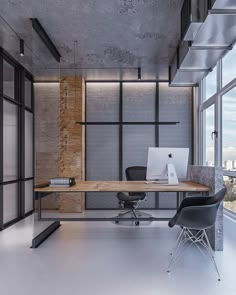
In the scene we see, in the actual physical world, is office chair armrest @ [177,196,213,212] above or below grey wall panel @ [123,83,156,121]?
below

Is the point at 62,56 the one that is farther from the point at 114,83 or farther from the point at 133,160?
the point at 133,160

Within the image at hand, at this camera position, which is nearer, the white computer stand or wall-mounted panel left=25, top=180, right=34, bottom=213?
the white computer stand

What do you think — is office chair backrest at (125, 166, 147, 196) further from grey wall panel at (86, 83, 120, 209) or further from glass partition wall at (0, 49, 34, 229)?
glass partition wall at (0, 49, 34, 229)

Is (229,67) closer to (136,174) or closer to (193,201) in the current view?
(193,201)

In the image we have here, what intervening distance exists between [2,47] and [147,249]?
4.15m

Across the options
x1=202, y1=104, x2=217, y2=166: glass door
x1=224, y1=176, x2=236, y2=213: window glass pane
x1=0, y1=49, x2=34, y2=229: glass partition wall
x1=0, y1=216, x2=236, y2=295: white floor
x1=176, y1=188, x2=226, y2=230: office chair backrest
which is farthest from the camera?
x1=202, y1=104, x2=217, y2=166: glass door

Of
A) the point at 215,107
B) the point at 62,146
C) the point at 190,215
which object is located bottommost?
the point at 190,215

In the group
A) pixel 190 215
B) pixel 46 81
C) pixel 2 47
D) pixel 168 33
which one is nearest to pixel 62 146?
pixel 46 81

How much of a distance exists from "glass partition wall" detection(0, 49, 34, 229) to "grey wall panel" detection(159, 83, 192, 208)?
10.2ft

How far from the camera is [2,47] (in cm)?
539

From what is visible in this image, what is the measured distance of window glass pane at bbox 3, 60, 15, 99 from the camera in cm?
576

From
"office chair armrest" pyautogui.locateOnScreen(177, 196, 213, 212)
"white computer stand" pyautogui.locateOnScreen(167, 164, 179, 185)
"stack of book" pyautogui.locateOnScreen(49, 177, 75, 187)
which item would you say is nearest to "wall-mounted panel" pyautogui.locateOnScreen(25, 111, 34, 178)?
"stack of book" pyautogui.locateOnScreen(49, 177, 75, 187)

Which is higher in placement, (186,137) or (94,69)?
(94,69)

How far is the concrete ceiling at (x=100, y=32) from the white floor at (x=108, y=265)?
3164mm
